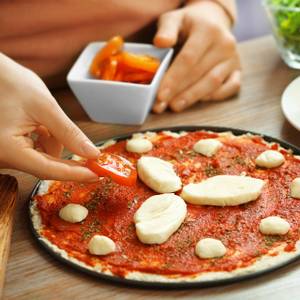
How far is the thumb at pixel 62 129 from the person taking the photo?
115cm

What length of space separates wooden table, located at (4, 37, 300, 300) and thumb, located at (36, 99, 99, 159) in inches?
6.5

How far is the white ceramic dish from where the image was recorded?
1405mm

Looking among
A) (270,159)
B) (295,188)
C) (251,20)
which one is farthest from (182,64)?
(251,20)

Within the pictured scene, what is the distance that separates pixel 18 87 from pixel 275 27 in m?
0.86

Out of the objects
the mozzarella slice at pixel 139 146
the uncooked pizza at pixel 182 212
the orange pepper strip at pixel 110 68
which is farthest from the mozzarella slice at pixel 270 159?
the orange pepper strip at pixel 110 68

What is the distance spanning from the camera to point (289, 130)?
4.73 ft

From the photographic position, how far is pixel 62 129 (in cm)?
116

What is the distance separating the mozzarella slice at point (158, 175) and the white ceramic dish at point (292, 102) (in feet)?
0.95

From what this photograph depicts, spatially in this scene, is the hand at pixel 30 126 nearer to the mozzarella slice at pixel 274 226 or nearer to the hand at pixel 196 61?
the mozzarella slice at pixel 274 226

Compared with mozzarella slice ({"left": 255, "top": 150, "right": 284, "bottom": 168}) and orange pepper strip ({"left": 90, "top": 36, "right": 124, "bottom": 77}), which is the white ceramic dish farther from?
orange pepper strip ({"left": 90, "top": 36, "right": 124, "bottom": 77})

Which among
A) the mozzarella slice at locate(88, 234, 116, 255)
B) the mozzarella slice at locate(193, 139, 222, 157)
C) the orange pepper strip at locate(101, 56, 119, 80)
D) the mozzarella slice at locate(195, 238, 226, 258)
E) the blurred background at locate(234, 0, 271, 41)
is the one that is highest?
the orange pepper strip at locate(101, 56, 119, 80)

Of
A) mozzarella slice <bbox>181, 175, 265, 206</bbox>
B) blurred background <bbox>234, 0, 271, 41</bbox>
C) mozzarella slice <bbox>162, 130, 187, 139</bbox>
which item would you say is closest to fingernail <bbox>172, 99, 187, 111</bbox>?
mozzarella slice <bbox>162, 130, 187, 139</bbox>

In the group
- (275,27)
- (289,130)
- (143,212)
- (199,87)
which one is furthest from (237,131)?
A: (275,27)

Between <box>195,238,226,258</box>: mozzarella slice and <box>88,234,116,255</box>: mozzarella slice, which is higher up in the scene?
<box>88,234,116,255</box>: mozzarella slice
